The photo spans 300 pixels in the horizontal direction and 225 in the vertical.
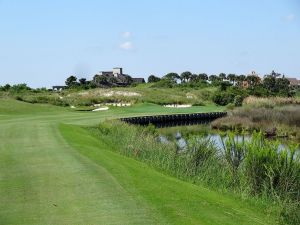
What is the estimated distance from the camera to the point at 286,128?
A: 44.3 metres

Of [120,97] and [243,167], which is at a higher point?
[120,97]

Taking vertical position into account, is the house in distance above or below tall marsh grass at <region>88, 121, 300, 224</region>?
above

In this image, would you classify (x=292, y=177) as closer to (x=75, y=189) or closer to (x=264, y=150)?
(x=264, y=150)

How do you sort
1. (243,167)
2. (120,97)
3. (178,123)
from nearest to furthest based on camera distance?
(243,167) < (178,123) < (120,97)

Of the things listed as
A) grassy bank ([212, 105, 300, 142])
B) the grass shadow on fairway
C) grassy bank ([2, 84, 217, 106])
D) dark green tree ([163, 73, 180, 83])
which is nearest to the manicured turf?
the grass shadow on fairway

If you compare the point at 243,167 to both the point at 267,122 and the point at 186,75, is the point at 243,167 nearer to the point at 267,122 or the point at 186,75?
the point at 267,122

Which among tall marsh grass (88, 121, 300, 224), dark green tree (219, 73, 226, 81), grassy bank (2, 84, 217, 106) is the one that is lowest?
tall marsh grass (88, 121, 300, 224)

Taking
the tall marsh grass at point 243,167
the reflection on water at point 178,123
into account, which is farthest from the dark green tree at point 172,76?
the tall marsh grass at point 243,167

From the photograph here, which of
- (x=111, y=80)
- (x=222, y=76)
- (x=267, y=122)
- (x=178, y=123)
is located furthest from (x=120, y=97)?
(x=222, y=76)

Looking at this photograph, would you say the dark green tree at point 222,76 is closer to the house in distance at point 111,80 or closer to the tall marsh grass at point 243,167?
the house in distance at point 111,80

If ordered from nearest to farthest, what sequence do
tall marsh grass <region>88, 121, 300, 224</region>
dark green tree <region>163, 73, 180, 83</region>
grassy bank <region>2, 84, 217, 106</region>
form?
tall marsh grass <region>88, 121, 300, 224</region>, grassy bank <region>2, 84, 217, 106</region>, dark green tree <region>163, 73, 180, 83</region>

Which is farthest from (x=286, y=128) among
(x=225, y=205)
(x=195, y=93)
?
(x=195, y=93)

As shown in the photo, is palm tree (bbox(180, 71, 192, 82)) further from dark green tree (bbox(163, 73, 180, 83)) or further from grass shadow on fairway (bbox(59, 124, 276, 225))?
grass shadow on fairway (bbox(59, 124, 276, 225))

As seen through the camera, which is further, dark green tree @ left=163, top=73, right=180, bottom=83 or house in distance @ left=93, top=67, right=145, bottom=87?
→ dark green tree @ left=163, top=73, right=180, bottom=83
